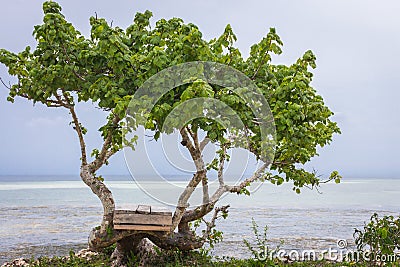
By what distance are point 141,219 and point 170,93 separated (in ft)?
7.16

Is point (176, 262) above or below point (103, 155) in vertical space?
below

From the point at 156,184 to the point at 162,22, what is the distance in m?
2.24

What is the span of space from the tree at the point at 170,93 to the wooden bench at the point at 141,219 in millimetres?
388

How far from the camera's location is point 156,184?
262 inches

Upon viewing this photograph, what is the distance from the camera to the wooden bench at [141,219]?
6.97 metres

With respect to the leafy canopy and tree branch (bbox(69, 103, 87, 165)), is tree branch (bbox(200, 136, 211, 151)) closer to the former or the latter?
the leafy canopy

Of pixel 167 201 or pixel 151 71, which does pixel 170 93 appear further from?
pixel 167 201

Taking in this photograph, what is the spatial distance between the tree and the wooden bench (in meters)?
0.39

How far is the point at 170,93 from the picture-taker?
5684 millimetres

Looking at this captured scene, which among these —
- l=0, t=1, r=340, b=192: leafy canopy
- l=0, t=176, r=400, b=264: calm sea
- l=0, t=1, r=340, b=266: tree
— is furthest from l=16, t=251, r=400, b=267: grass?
l=0, t=1, r=340, b=192: leafy canopy

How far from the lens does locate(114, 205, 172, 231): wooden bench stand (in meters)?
6.97

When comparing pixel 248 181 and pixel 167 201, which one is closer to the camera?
pixel 167 201

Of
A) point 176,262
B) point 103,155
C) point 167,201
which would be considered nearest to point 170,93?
point 167,201

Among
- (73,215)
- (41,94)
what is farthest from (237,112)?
(73,215)
